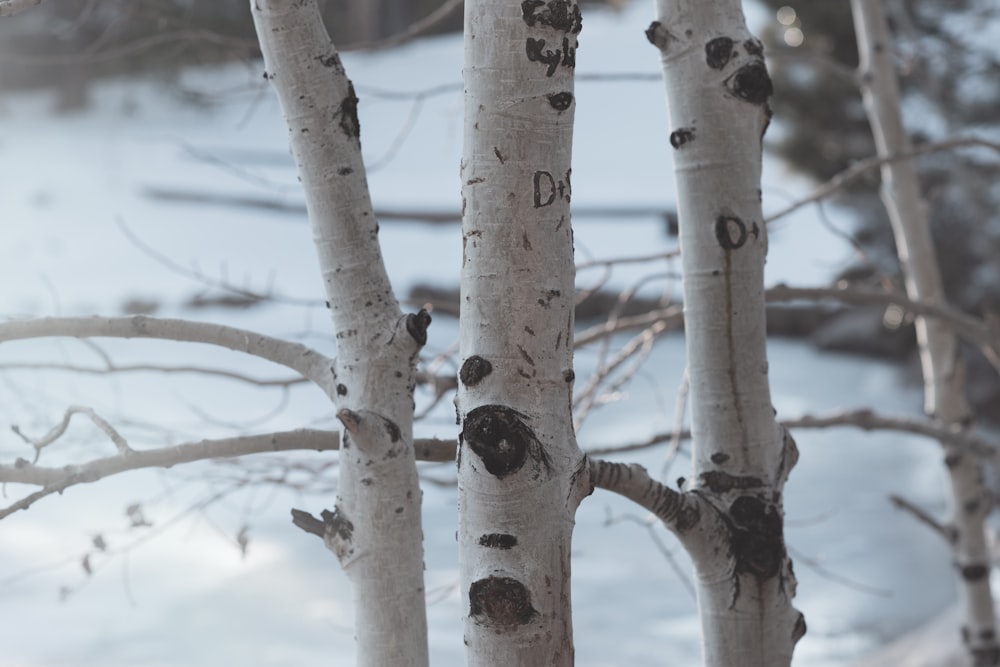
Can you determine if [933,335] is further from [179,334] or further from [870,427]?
[179,334]

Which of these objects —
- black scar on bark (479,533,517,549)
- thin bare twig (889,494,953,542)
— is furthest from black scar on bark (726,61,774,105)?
thin bare twig (889,494,953,542)

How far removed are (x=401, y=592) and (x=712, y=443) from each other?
0.30 metres

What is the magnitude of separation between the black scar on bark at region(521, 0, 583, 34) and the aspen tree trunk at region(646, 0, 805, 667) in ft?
0.76

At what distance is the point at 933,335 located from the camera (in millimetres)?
1798

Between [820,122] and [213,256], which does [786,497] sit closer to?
[820,122]

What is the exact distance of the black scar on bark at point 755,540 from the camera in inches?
36.4

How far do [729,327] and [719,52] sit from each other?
235mm

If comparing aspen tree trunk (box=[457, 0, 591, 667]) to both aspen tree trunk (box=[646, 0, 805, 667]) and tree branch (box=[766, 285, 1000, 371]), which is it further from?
tree branch (box=[766, 285, 1000, 371])

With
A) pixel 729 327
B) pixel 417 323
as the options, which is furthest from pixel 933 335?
pixel 417 323

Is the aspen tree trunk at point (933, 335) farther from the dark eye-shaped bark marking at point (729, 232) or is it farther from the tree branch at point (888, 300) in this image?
the dark eye-shaped bark marking at point (729, 232)

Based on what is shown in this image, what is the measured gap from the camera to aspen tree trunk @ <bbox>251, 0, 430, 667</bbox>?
0.84 metres

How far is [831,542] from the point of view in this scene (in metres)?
3.91

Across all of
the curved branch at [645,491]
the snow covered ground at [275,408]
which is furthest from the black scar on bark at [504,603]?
the snow covered ground at [275,408]

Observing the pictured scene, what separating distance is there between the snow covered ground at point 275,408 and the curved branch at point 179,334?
0.51 feet
